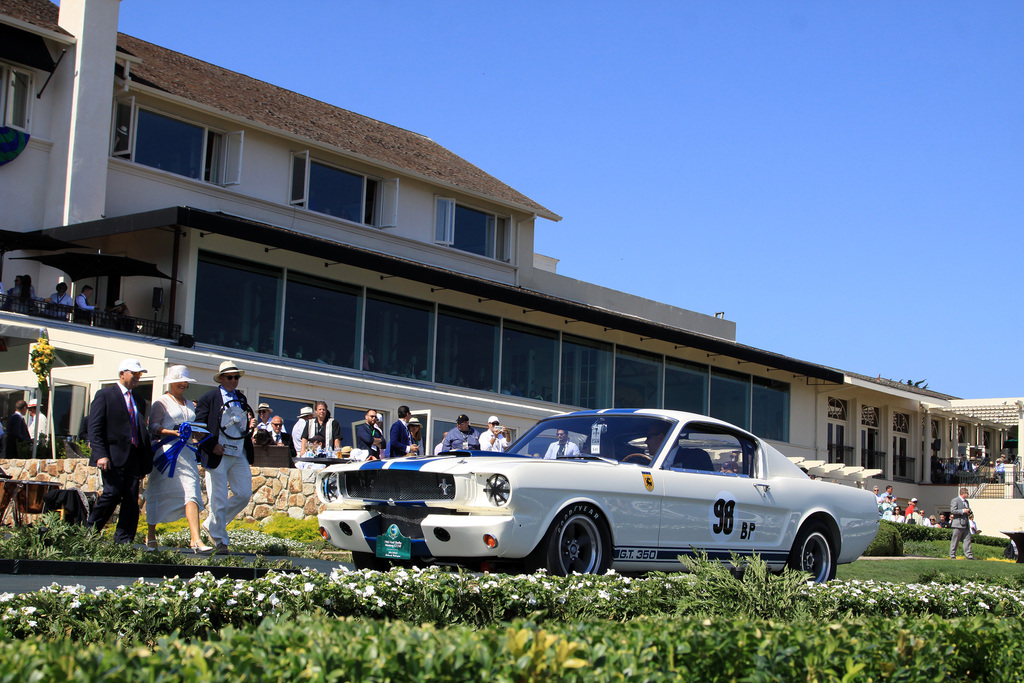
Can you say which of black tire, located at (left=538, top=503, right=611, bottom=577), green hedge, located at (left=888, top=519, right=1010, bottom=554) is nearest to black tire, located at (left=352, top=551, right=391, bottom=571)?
black tire, located at (left=538, top=503, right=611, bottom=577)

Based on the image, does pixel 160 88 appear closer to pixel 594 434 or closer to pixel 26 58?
pixel 26 58

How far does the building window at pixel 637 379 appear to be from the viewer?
29.2 metres

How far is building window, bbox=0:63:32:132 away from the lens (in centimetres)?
2094

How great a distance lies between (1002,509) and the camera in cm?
4038

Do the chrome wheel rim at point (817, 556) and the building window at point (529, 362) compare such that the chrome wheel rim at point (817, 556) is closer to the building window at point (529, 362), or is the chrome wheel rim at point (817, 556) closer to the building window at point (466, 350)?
the building window at point (466, 350)

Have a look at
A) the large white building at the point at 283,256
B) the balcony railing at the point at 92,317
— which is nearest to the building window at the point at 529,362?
the large white building at the point at 283,256

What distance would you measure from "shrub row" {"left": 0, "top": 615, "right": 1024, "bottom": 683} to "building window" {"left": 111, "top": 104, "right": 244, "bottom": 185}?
798 inches

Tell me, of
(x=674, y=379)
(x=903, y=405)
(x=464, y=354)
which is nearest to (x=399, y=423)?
(x=464, y=354)

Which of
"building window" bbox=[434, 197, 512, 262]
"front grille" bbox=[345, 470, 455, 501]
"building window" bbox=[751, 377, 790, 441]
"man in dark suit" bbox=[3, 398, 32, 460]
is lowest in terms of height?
"front grille" bbox=[345, 470, 455, 501]

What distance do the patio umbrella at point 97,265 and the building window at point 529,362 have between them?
9.31m

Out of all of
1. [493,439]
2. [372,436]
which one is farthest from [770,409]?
[372,436]

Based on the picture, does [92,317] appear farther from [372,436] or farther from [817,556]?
[817,556]

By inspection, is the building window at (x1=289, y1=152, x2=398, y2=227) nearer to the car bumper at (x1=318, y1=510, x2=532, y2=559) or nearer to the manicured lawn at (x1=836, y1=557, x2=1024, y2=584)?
the manicured lawn at (x1=836, y1=557, x2=1024, y2=584)

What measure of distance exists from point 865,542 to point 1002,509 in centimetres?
3347
